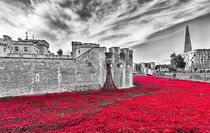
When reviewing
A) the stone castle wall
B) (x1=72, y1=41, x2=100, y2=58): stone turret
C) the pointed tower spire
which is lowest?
the stone castle wall

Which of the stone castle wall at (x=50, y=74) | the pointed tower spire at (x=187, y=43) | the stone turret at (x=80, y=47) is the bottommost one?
the stone castle wall at (x=50, y=74)

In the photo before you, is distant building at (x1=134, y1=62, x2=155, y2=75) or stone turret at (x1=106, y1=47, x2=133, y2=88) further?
distant building at (x1=134, y1=62, x2=155, y2=75)

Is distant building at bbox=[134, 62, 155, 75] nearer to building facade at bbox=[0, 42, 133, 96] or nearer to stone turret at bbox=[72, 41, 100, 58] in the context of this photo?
stone turret at bbox=[72, 41, 100, 58]

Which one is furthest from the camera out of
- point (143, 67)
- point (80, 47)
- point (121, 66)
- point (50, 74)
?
point (143, 67)

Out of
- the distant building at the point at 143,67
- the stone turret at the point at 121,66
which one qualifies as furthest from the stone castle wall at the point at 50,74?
the distant building at the point at 143,67

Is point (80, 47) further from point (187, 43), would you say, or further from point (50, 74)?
point (187, 43)

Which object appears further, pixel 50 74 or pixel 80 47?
pixel 80 47

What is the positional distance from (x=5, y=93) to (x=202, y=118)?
2067cm

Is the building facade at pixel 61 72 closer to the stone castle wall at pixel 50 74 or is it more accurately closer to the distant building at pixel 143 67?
the stone castle wall at pixel 50 74

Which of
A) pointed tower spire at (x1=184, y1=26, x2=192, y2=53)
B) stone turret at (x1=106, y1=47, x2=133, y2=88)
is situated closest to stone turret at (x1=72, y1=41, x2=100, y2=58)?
stone turret at (x1=106, y1=47, x2=133, y2=88)

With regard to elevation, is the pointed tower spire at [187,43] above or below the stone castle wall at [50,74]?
above

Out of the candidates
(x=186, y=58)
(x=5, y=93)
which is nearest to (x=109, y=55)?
(x=5, y=93)

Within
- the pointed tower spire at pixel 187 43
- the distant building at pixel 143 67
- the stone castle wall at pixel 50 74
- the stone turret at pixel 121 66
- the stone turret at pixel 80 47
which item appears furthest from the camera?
the pointed tower spire at pixel 187 43

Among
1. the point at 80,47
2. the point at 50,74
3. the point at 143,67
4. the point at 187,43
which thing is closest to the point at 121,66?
the point at 50,74
